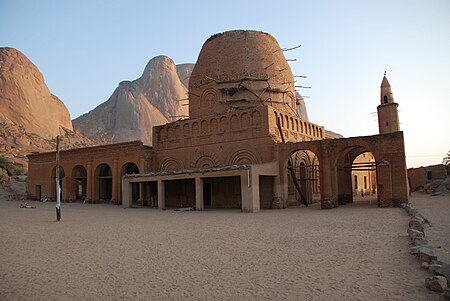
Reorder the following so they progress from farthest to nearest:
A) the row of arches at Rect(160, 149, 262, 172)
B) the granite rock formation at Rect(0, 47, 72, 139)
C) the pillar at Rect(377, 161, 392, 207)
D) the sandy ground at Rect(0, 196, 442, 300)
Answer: the granite rock formation at Rect(0, 47, 72, 139)
the row of arches at Rect(160, 149, 262, 172)
the pillar at Rect(377, 161, 392, 207)
the sandy ground at Rect(0, 196, 442, 300)

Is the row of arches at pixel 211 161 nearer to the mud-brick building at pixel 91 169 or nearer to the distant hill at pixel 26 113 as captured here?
the mud-brick building at pixel 91 169

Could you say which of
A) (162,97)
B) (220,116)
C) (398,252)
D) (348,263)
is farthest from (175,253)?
(162,97)

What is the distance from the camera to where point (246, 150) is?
25.8 m

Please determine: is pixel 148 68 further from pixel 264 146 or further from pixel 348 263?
pixel 348 263

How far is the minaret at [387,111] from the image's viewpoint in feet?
112

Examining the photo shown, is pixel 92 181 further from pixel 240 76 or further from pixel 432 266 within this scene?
pixel 432 266

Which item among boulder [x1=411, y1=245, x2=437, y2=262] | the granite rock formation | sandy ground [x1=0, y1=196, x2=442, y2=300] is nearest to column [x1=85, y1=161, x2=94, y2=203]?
sandy ground [x1=0, y1=196, x2=442, y2=300]

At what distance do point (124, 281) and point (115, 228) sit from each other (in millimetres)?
8342

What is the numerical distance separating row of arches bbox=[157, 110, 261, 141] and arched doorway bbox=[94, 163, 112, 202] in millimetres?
7474

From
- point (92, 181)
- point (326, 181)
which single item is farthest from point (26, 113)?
point (326, 181)

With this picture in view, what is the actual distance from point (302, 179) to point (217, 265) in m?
20.0

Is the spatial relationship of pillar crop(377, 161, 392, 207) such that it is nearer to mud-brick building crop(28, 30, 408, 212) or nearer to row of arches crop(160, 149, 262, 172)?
mud-brick building crop(28, 30, 408, 212)

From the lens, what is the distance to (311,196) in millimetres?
27828

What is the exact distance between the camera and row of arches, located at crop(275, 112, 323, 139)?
26.7 m
